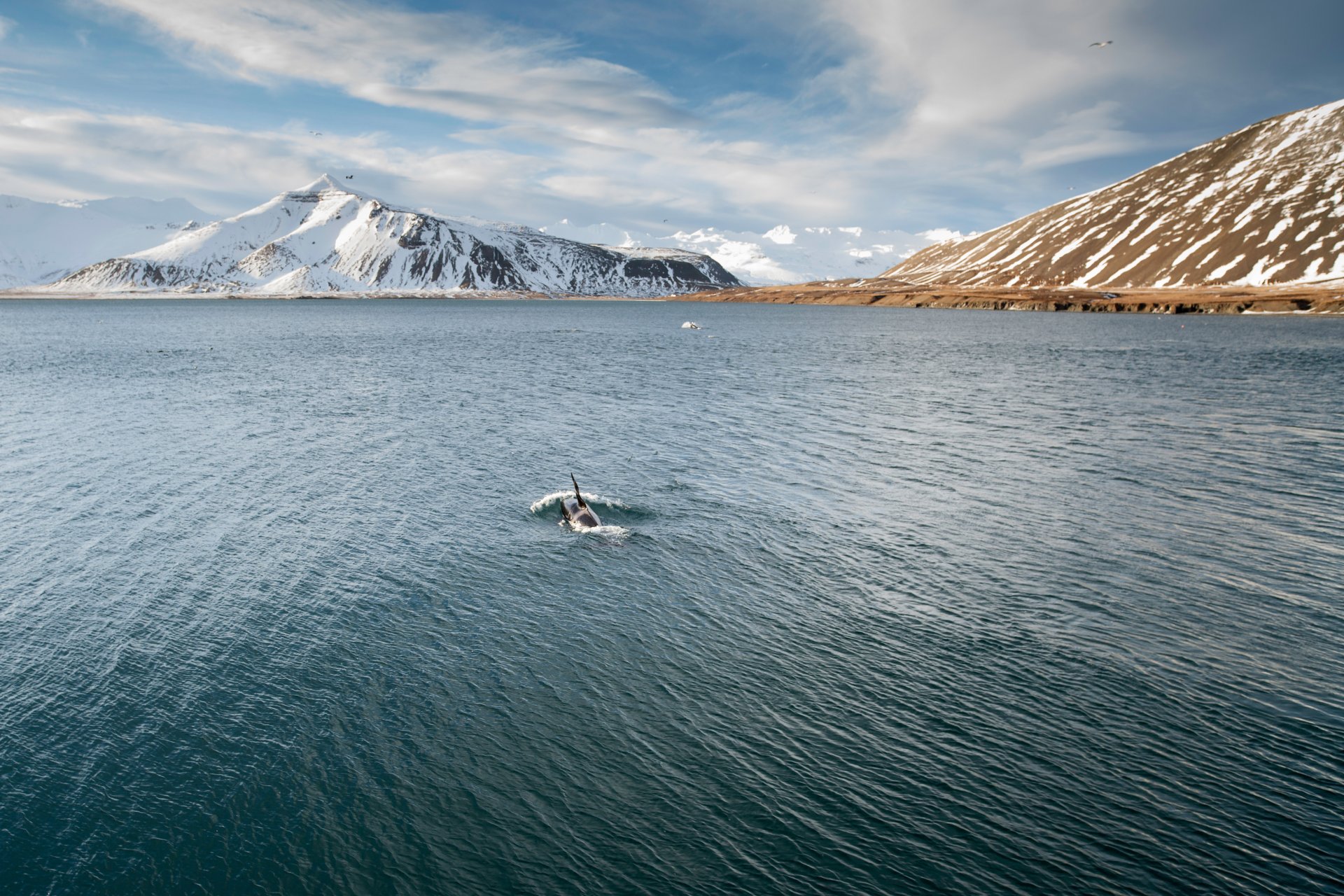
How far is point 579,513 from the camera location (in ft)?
120

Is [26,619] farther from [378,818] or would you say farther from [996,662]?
[996,662]

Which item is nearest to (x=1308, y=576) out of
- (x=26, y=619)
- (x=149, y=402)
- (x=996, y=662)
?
(x=996, y=662)

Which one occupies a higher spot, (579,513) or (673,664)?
(579,513)

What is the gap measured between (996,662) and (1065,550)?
11.8 m

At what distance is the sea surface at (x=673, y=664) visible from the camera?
52.7ft

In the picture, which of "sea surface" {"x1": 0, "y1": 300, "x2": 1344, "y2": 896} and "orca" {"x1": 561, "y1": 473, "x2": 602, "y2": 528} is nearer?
"sea surface" {"x1": 0, "y1": 300, "x2": 1344, "y2": 896}

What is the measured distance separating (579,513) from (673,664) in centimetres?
1434

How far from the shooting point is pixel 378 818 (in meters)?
17.0

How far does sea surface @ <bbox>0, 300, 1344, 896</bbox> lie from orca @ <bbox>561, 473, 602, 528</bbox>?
111cm

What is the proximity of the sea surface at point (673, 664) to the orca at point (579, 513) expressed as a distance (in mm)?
1107

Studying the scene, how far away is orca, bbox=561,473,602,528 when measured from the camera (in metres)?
36.1

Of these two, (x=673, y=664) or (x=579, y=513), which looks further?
(x=579, y=513)

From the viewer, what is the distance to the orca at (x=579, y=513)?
36062 mm

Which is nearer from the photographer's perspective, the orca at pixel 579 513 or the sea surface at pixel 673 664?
the sea surface at pixel 673 664
